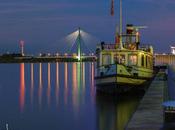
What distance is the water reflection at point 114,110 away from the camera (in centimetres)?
2875

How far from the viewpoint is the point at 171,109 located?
18.0 meters

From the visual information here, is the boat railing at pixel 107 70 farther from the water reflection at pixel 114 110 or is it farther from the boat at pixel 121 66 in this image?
the water reflection at pixel 114 110

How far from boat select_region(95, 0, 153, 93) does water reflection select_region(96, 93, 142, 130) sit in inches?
28.5

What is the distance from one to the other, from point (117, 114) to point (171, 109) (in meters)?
15.8

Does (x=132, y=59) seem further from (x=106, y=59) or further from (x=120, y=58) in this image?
(x=106, y=59)

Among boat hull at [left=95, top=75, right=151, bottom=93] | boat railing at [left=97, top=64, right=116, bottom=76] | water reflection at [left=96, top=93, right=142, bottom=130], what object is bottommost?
water reflection at [left=96, top=93, right=142, bottom=130]

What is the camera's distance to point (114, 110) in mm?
35625

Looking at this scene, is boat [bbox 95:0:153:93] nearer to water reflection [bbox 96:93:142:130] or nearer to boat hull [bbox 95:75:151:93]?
boat hull [bbox 95:75:151:93]

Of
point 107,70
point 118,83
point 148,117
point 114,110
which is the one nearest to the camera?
point 148,117

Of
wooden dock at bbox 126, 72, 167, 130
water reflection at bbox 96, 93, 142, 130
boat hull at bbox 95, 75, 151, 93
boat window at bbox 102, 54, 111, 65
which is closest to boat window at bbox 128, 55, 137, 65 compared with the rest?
boat hull at bbox 95, 75, 151, 93

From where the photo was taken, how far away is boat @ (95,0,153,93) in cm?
3950

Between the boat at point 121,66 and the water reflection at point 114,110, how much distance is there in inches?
28.5

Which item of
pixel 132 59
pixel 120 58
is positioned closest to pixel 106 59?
pixel 120 58

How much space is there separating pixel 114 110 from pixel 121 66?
4.50 m
